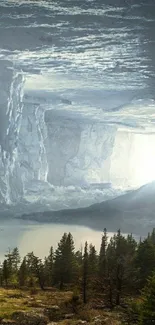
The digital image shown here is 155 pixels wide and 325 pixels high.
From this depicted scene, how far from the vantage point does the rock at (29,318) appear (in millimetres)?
47562

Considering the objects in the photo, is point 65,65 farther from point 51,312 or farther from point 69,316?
point 69,316

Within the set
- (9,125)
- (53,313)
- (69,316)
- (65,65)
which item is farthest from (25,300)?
(9,125)

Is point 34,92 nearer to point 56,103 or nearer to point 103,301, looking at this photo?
point 56,103

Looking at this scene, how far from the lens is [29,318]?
159ft

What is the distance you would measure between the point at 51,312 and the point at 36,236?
10472 cm

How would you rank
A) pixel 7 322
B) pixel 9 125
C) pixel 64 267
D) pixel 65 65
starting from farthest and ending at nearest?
1. pixel 9 125
2. pixel 65 65
3. pixel 64 267
4. pixel 7 322

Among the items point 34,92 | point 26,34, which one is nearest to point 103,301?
point 26,34

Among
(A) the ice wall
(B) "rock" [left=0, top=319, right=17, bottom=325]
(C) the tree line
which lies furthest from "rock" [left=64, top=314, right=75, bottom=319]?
(A) the ice wall

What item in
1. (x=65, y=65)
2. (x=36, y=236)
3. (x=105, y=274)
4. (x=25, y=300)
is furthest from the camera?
(x=36, y=236)

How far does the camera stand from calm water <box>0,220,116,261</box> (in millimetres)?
132000

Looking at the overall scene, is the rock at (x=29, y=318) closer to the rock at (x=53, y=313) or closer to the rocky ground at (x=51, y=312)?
the rocky ground at (x=51, y=312)

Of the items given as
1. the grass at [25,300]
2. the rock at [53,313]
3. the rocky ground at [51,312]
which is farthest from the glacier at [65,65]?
the rock at [53,313]

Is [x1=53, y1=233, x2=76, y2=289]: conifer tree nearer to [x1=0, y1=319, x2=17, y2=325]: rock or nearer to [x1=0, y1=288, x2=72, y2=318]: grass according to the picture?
[x1=0, y1=288, x2=72, y2=318]: grass

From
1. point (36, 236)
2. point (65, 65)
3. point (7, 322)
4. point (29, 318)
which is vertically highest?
point (65, 65)
